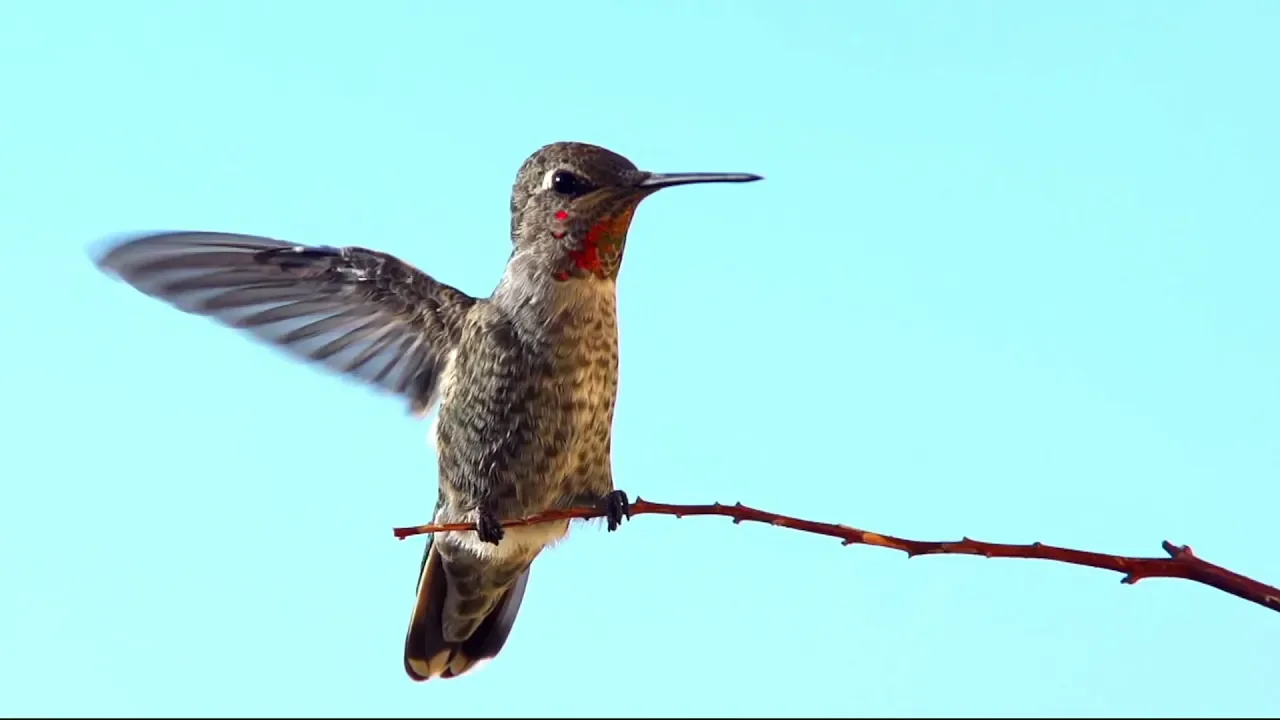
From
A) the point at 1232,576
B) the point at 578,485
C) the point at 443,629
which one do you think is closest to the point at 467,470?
the point at 578,485

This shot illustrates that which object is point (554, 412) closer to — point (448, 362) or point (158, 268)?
point (448, 362)

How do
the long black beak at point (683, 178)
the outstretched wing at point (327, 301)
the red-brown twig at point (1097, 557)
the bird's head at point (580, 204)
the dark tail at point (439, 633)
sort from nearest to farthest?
the red-brown twig at point (1097, 557) → the long black beak at point (683, 178) → the bird's head at point (580, 204) → the outstretched wing at point (327, 301) → the dark tail at point (439, 633)

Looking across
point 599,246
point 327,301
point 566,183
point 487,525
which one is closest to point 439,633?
point 487,525

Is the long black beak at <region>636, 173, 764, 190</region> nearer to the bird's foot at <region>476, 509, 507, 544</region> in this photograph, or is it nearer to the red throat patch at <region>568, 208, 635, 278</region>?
the red throat patch at <region>568, 208, 635, 278</region>

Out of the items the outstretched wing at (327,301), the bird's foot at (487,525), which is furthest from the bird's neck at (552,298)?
the bird's foot at (487,525)

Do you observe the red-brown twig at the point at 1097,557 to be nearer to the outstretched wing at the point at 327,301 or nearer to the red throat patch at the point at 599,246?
the red throat patch at the point at 599,246

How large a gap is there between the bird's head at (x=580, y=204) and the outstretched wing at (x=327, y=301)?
15.1 inches

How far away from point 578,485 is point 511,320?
17.4 inches

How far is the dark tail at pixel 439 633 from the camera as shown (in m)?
4.01

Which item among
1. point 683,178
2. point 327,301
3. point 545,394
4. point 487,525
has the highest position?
point 683,178

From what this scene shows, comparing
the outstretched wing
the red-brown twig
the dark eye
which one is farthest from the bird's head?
the red-brown twig

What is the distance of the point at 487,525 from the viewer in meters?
3.42

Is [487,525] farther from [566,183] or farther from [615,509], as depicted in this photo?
[566,183]

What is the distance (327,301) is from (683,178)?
1.28 m
